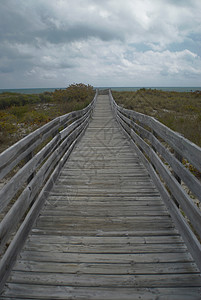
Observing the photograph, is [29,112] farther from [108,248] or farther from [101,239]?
[108,248]

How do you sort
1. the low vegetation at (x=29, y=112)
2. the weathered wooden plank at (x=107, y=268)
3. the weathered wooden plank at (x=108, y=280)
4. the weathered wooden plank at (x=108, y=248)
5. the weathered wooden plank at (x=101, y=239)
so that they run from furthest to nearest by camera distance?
the low vegetation at (x=29, y=112) < the weathered wooden plank at (x=101, y=239) < the weathered wooden plank at (x=108, y=248) < the weathered wooden plank at (x=107, y=268) < the weathered wooden plank at (x=108, y=280)

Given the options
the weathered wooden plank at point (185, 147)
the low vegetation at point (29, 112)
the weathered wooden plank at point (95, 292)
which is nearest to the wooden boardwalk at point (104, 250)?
the weathered wooden plank at point (95, 292)

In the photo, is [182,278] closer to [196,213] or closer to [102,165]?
[196,213]

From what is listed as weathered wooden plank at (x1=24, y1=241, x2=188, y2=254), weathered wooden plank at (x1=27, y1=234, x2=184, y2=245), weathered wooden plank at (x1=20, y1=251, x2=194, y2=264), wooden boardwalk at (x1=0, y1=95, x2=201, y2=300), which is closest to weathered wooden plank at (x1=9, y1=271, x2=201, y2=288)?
wooden boardwalk at (x1=0, y1=95, x2=201, y2=300)

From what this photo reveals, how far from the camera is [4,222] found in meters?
1.81

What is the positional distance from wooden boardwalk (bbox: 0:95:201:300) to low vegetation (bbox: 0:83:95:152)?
1.42m

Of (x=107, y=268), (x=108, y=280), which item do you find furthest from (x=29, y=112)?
(x=108, y=280)

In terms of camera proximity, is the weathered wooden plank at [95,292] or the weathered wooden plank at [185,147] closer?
the weathered wooden plank at [95,292]

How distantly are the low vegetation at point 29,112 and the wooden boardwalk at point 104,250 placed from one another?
4.65 feet

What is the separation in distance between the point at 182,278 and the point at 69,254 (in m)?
1.16

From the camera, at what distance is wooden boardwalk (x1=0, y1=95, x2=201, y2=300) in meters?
1.83

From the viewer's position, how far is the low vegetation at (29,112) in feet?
29.7

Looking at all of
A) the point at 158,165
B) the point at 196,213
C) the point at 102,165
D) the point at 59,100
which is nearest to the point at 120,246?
the point at 196,213

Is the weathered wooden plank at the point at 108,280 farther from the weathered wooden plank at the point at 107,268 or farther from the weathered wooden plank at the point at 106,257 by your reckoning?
the weathered wooden plank at the point at 106,257
